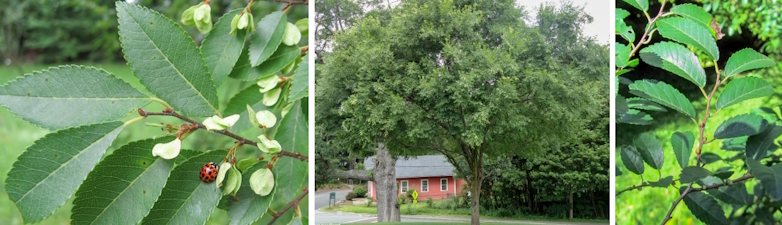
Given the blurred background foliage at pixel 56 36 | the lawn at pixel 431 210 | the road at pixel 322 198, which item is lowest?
the lawn at pixel 431 210

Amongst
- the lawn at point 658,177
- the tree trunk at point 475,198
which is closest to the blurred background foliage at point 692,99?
→ the lawn at point 658,177

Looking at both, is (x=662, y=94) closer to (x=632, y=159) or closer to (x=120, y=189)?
(x=632, y=159)

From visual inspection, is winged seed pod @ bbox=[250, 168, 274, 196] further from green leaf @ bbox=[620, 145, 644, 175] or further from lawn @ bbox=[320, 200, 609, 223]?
green leaf @ bbox=[620, 145, 644, 175]

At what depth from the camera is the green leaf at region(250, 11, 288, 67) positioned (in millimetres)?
628

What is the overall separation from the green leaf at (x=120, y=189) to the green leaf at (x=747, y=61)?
3.06 ft

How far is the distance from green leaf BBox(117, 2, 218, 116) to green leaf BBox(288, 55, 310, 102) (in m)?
0.10

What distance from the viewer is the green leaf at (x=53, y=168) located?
509mm

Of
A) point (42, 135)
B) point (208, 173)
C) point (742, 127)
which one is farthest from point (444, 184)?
point (42, 135)

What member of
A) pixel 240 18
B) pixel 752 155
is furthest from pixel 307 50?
pixel 752 155

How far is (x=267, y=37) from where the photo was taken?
64 cm

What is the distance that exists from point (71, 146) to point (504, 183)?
2.08ft

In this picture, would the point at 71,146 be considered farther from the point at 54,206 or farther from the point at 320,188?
the point at 320,188

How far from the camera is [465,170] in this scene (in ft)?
2.83

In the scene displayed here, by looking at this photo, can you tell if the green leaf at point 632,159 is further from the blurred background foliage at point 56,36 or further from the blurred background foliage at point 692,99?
the blurred background foliage at point 56,36
